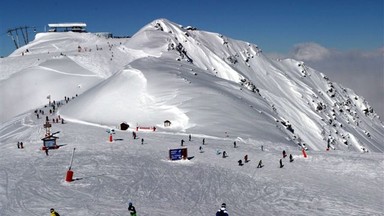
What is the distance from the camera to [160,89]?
7362 cm

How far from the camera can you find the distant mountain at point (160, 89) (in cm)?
6512

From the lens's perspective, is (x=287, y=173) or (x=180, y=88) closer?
(x=287, y=173)

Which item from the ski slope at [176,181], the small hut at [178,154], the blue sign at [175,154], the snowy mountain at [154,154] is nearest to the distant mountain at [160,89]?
the snowy mountain at [154,154]

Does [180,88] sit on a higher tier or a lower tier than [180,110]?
higher

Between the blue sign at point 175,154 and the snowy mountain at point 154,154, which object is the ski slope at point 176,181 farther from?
the blue sign at point 175,154

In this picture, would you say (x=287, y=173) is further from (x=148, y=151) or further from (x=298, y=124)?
(x=298, y=124)

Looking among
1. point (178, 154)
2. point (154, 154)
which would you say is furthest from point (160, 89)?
point (178, 154)

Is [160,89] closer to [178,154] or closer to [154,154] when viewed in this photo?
[154,154]

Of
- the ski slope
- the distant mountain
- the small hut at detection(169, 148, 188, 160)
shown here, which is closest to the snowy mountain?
the ski slope

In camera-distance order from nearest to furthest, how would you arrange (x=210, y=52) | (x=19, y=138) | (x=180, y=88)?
(x=19, y=138)
(x=180, y=88)
(x=210, y=52)

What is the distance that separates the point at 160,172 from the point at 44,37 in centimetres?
14525

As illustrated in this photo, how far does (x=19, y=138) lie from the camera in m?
51.3

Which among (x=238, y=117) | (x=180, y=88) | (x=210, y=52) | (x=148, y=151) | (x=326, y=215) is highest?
(x=210, y=52)

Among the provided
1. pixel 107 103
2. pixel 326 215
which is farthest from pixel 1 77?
pixel 326 215
